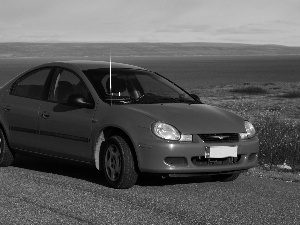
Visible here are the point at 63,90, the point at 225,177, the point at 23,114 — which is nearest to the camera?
the point at 225,177

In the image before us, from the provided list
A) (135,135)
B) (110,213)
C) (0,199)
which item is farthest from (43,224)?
(135,135)

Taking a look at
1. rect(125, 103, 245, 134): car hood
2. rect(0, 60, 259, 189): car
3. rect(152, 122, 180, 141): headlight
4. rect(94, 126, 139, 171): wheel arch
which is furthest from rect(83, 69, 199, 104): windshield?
rect(152, 122, 180, 141): headlight

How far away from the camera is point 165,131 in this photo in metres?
8.06

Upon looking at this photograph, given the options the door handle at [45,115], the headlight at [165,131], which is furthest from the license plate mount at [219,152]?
the door handle at [45,115]

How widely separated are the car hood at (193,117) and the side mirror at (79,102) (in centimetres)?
53

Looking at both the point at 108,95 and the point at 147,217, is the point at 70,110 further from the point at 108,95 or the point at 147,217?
the point at 147,217

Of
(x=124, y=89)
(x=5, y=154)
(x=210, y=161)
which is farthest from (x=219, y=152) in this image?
(x=5, y=154)

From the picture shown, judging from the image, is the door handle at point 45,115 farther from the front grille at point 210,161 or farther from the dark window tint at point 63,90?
the front grille at point 210,161

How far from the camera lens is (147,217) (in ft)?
21.7

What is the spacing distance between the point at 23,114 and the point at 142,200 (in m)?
2.81

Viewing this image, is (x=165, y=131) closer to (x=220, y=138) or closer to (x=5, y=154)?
(x=220, y=138)

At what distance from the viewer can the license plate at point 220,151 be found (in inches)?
317

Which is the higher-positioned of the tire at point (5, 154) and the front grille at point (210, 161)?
the front grille at point (210, 161)

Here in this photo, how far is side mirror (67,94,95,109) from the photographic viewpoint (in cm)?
870
